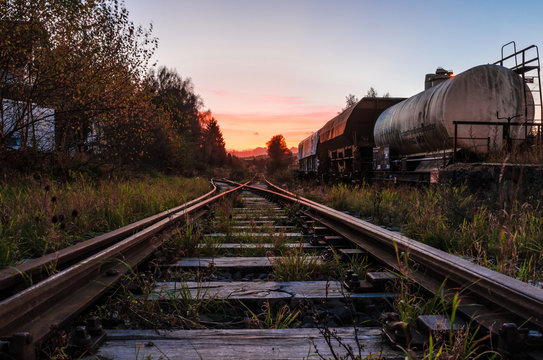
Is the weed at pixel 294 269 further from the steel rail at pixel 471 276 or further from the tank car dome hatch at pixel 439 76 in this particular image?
the tank car dome hatch at pixel 439 76

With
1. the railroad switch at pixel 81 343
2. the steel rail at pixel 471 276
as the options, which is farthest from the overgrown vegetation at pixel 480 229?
the railroad switch at pixel 81 343

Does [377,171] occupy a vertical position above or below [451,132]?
below

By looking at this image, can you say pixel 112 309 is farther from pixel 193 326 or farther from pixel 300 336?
pixel 300 336

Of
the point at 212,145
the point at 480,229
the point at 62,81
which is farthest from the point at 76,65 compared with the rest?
the point at 212,145

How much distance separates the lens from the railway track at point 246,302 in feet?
4.72

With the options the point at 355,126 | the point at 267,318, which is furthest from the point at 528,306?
the point at 355,126

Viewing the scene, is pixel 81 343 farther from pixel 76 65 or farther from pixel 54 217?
pixel 76 65

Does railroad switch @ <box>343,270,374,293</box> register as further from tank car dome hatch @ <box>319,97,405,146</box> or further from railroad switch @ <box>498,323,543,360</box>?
tank car dome hatch @ <box>319,97,405,146</box>

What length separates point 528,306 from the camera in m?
1.50

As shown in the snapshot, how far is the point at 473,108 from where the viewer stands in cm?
816

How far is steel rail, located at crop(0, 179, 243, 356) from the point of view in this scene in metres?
1.41

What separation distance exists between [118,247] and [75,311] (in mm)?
956

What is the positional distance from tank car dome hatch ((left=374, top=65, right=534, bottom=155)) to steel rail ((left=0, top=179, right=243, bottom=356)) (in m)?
7.85

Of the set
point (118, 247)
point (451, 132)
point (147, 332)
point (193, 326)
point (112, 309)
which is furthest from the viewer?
point (451, 132)
